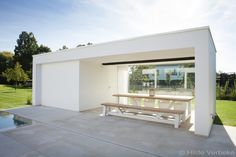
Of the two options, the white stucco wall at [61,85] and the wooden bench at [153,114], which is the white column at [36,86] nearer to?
the white stucco wall at [61,85]

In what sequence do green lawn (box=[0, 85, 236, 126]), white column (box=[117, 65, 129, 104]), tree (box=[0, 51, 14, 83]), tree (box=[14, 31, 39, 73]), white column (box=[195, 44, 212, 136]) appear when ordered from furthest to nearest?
tree (box=[14, 31, 39, 73]) < tree (box=[0, 51, 14, 83]) < white column (box=[117, 65, 129, 104]) < green lawn (box=[0, 85, 236, 126]) < white column (box=[195, 44, 212, 136])

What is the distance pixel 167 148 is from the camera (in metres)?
3.87

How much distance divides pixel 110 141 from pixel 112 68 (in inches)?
276

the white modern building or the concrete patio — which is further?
the white modern building

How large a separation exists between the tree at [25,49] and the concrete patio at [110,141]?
3056cm

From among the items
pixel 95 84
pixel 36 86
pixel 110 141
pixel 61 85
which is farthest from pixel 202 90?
pixel 36 86

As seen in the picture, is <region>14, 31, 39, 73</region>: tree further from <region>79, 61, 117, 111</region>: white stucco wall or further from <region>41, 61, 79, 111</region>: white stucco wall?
<region>79, 61, 117, 111</region>: white stucco wall

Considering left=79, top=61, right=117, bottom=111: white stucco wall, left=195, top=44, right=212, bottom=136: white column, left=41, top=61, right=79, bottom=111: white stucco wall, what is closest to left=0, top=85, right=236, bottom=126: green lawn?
left=41, top=61, right=79, bottom=111: white stucco wall

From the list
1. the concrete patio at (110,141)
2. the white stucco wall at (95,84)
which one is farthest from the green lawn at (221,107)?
the white stucco wall at (95,84)

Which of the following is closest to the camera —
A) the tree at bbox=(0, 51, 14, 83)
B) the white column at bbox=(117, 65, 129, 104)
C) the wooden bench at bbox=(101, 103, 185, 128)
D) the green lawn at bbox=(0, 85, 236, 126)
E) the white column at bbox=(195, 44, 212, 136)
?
the white column at bbox=(195, 44, 212, 136)

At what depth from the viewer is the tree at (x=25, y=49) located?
31969 mm

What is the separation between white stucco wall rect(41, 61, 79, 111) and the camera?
8.52m

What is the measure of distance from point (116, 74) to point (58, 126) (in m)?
6.28

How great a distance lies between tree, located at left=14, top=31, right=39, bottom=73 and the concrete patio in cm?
3056
